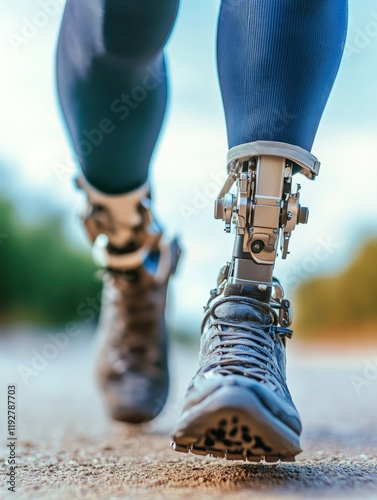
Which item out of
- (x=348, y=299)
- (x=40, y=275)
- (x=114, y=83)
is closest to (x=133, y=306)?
(x=114, y=83)

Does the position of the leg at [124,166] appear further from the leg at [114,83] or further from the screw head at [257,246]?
the screw head at [257,246]

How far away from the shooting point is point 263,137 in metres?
1.26

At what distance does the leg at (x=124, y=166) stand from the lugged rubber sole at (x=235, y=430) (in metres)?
0.85

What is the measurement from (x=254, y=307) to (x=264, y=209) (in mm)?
178

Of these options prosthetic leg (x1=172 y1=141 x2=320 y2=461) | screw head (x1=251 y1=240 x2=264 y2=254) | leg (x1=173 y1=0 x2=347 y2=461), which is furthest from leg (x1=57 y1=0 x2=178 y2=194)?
screw head (x1=251 y1=240 x2=264 y2=254)

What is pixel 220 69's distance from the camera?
138cm

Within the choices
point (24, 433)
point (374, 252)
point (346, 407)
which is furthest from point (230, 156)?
point (374, 252)

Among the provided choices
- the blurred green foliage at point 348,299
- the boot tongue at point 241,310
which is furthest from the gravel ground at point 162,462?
the blurred green foliage at point 348,299

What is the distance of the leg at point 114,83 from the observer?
149 centimetres

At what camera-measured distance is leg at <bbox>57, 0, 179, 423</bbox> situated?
1567mm

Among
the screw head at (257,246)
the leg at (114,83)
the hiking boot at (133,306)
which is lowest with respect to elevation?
the screw head at (257,246)

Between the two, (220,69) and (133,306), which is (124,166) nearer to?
(133,306)

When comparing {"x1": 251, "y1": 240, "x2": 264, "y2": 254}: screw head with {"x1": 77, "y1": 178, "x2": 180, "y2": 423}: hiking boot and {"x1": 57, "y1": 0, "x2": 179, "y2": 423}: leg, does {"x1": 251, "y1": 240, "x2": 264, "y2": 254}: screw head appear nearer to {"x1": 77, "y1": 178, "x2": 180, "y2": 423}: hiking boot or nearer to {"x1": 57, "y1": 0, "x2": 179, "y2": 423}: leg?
{"x1": 57, "y1": 0, "x2": 179, "y2": 423}: leg

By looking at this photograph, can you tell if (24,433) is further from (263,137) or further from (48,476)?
(263,137)
